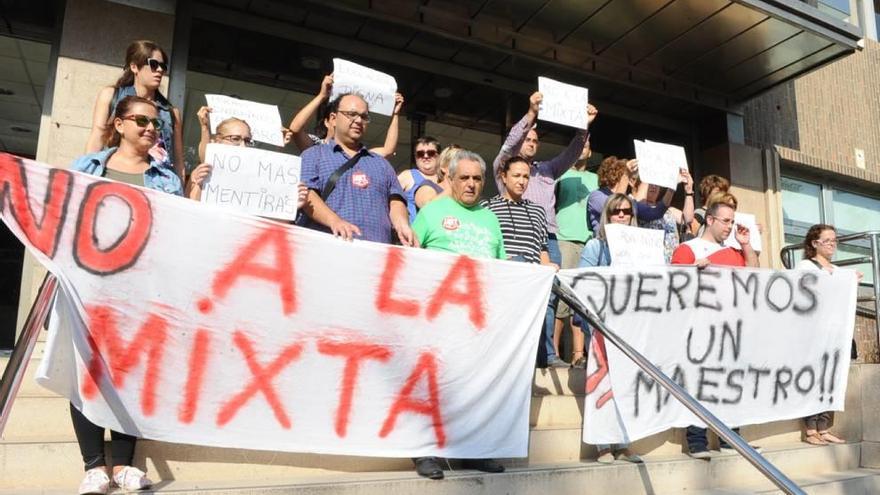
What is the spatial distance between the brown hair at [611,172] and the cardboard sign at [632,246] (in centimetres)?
98

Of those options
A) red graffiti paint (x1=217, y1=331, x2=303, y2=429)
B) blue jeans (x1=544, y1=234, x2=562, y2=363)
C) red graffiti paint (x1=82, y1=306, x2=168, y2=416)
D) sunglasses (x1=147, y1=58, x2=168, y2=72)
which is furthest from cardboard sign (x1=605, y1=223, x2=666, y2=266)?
sunglasses (x1=147, y1=58, x2=168, y2=72)

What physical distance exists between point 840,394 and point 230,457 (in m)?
4.21

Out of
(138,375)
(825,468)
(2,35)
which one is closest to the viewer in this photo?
(138,375)

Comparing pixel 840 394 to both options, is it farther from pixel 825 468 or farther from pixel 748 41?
pixel 748 41

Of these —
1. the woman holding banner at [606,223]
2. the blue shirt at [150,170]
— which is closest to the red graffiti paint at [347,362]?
the blue shirt at [150,170]

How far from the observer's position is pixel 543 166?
5230 mm

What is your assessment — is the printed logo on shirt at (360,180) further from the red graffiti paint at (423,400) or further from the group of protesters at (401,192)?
the red graffiti paint at (423,400)

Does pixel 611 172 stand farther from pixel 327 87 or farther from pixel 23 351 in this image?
pixel 23 351

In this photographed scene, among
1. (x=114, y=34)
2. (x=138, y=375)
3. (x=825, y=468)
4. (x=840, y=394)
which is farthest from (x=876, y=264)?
(x=114, y=34)

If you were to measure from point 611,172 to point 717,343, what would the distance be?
1.56 metres

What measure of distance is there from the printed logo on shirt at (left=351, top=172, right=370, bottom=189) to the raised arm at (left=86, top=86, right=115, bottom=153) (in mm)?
1253

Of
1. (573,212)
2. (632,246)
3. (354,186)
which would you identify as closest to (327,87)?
(354,186)

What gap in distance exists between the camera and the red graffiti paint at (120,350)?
2664 millimetres

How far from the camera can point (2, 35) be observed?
657 centimetres
